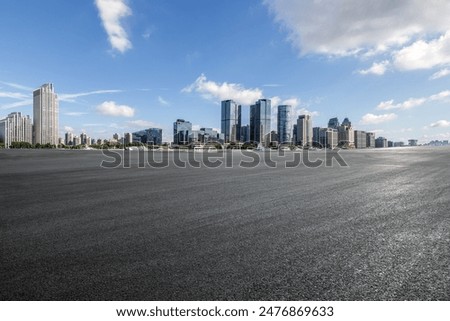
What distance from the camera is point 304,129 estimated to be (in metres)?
158

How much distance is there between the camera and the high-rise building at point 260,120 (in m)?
155

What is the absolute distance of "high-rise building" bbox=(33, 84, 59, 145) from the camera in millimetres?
138125

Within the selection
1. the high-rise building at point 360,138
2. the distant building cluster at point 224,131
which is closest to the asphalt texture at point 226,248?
the distant building cluster at point 224,131

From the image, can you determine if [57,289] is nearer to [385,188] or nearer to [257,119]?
[385,188]

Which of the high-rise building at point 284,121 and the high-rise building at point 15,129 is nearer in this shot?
the high-rise building at point 15,129

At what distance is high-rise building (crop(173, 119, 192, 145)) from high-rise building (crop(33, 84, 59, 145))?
56.8m

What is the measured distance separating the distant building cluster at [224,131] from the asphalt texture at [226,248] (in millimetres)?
115858

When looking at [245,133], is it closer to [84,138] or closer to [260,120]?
[260,120]

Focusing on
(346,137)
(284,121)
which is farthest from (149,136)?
(346,137)

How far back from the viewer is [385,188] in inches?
370

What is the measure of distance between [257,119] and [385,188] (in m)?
153

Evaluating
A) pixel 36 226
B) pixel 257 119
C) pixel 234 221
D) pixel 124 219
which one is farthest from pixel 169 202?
pixel 257 119

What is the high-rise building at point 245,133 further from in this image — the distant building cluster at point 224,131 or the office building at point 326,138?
the office building at point 326,138

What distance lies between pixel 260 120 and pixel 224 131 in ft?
71.2
